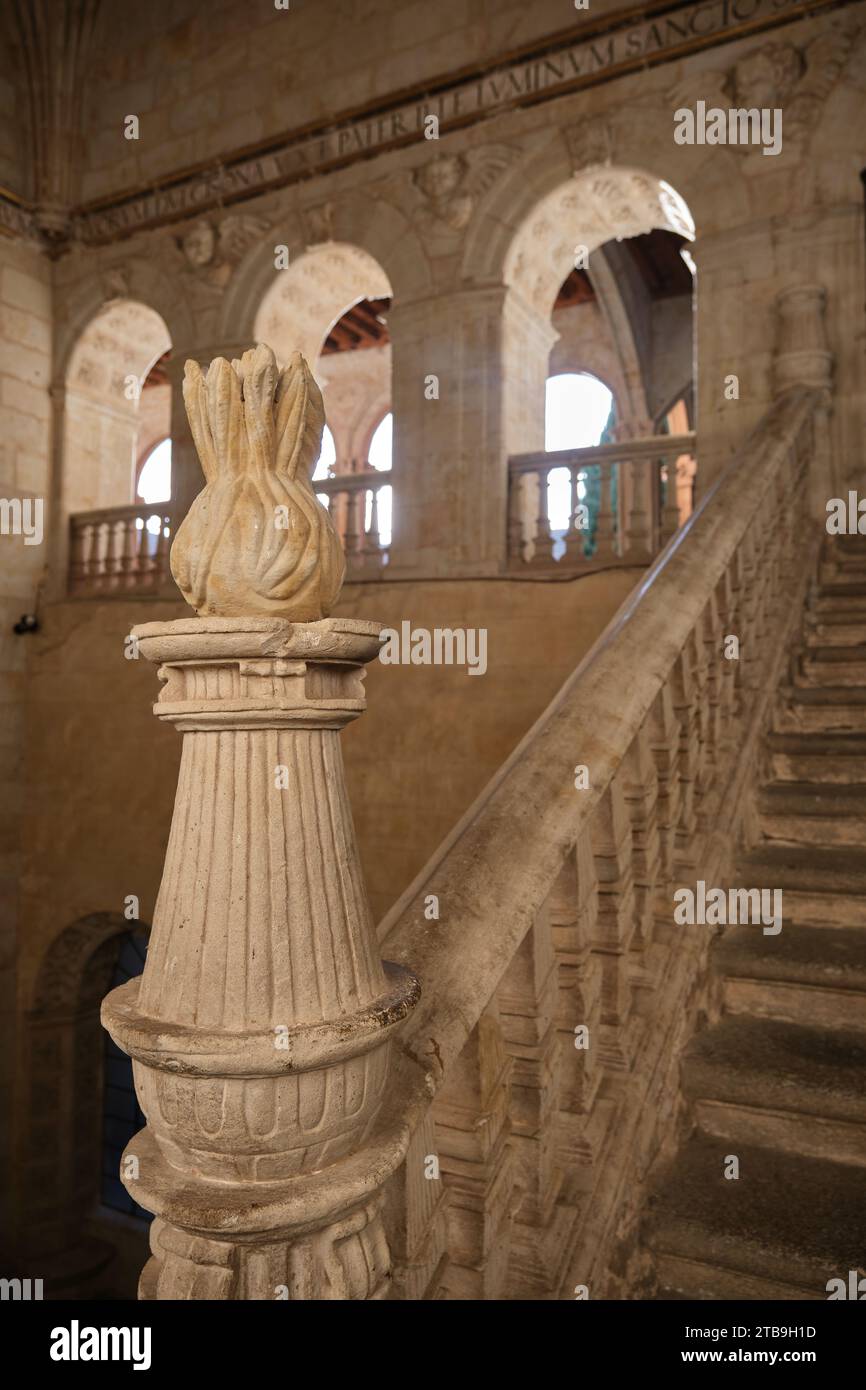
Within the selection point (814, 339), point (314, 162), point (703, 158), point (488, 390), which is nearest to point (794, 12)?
point (703, 158)

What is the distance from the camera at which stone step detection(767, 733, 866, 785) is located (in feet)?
10.9

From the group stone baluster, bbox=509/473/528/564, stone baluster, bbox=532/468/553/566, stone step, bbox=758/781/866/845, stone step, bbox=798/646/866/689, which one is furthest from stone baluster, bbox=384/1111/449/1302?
stone baluster, bbox=509/473/528/564

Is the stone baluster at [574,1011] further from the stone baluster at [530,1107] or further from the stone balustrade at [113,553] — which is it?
the stone balustrade at [113,553]

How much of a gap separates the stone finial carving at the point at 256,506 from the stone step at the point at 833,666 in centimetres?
311

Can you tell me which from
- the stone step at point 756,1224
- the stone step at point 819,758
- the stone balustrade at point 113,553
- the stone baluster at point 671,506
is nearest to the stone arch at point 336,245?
the stone balustrade at point 113,553

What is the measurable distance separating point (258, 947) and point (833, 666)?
3409 millimetres

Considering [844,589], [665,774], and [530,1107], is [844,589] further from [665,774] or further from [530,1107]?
[530,1107]

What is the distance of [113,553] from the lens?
873 cm

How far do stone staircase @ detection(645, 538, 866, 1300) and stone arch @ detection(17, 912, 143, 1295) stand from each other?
617 centimetres

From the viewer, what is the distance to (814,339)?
217 inches

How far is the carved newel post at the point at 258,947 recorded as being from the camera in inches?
42.3

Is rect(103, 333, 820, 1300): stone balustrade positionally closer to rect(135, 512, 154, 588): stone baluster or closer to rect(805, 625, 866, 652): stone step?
rect(805, 625, 866, 652): stone step

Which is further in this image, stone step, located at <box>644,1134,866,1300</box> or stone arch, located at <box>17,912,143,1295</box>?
stone arch, located at <box>17,912,143,1295</box>
